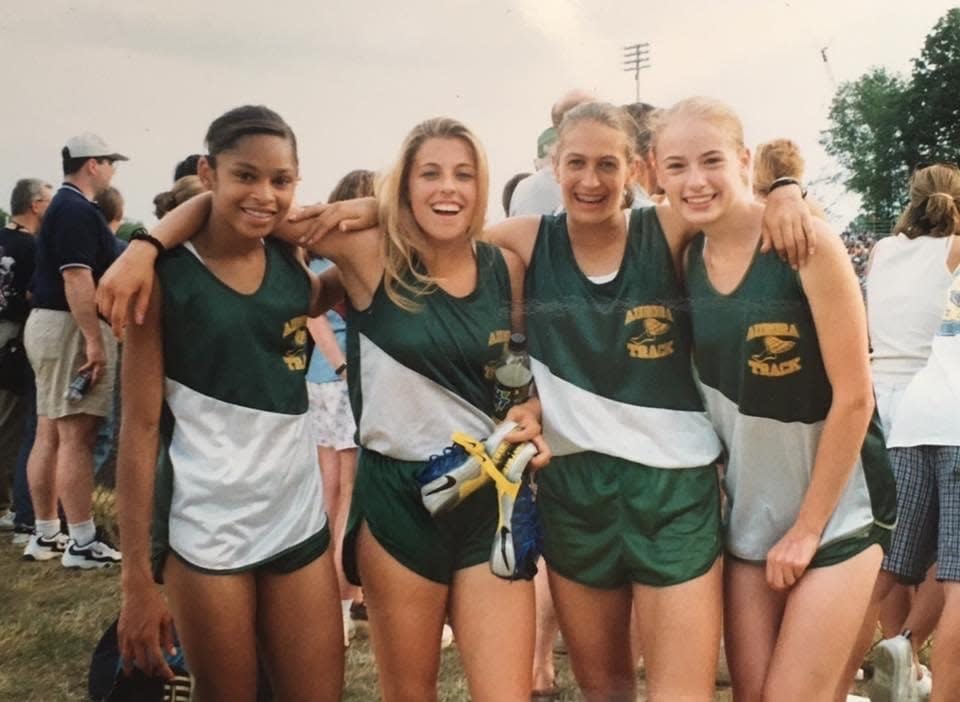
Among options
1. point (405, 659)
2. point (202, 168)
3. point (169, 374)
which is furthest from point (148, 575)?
point (202, 168)

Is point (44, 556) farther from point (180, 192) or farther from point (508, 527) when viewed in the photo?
point (508, 527)

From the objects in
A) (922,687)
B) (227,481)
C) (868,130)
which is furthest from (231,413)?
(922,687)

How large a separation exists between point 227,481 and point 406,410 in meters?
0.32

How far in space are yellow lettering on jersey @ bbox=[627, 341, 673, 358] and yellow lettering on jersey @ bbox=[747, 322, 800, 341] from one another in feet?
0.49

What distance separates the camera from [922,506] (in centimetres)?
221

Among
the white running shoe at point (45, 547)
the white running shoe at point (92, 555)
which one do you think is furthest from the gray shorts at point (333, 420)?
the white running shoe at point (45, 547)

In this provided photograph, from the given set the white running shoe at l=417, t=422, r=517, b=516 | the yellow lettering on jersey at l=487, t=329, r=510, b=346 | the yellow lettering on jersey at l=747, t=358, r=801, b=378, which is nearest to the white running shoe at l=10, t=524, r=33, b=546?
the white running shoe at l=417, t=422, r=517, b=516

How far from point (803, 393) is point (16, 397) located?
2.53 m

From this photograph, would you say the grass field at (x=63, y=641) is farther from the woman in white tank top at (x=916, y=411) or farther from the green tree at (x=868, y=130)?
the green tree at (x=868, y=130)

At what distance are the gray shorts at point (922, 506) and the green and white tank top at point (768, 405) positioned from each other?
45 centimetres

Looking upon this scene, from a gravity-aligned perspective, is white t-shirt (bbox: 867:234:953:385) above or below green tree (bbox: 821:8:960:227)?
below

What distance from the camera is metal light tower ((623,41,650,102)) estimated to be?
2.04 meters

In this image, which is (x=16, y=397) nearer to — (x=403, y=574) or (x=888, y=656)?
(x=403, y=574)

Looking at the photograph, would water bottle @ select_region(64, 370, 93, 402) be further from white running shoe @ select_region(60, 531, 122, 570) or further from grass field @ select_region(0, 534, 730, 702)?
grass field @ select_region(0, 534, 730, 702)
